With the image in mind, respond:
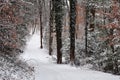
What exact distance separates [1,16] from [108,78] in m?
6.29

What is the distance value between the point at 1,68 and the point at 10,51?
3.89 m

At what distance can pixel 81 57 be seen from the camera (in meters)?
28.8

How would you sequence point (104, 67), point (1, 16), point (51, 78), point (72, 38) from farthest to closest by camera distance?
1. point (104, 67)
2. point (72, 38)
3. point (51, 78)
4. point (1, 16)

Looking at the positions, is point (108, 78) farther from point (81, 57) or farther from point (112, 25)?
point (81, 57)

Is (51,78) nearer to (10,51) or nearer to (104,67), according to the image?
(10,51)

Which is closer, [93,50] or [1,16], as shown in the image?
[1,16]

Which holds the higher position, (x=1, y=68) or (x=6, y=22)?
(x=6, y=22)

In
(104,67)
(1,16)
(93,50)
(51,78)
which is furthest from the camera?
(93,50)

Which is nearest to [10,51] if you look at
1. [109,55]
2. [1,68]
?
[1,68]

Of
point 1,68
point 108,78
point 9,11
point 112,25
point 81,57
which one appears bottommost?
point 81,57

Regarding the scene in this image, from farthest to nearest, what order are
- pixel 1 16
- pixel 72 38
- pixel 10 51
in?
pixel 72 38, pixel 10 51, pixel 1 16

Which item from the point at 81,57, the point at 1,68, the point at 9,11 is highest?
the point at 9,11

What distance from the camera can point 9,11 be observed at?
41.8 feet

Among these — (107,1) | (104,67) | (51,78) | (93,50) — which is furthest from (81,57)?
(51,78)
